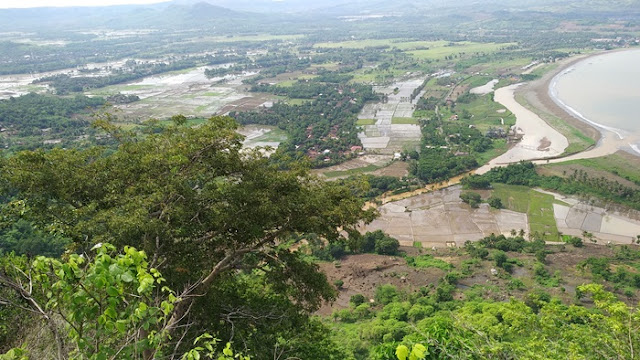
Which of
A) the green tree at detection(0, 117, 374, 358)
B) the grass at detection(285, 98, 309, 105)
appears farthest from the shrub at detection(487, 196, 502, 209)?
the grass at detection(285, 98, 309, 105)

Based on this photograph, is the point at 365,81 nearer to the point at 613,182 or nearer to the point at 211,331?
the point at 613,182

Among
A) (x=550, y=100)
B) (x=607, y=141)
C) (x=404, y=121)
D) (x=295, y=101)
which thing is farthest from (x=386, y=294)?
(x=550, y=100)

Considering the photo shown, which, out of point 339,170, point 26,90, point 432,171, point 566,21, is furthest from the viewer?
point 566,21

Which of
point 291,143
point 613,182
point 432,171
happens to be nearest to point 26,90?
point 291,143

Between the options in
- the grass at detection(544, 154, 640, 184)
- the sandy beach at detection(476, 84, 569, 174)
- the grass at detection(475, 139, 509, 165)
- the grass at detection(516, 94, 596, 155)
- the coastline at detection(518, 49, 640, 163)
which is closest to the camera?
the grass at detection(544, 154, 640, 184)

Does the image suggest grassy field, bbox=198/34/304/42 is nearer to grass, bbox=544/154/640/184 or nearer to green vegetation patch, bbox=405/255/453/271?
grass, bbox=544/154/640/184

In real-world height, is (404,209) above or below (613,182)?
below

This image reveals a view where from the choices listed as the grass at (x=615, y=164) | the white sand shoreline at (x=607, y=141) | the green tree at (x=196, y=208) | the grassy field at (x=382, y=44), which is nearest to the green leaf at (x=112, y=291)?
the green tree at (x=196, y=208)

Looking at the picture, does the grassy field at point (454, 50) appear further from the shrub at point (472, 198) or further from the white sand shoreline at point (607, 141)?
the shrub at point (472, 198)
